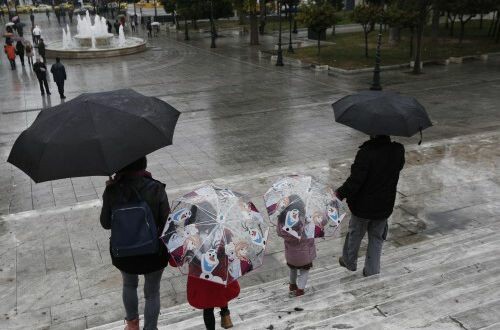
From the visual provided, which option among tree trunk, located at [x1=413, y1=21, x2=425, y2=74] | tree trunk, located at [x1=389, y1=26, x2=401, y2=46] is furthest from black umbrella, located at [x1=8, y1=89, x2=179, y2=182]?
tree trunk, located at [x1=389, y1=26, x2=401, y2=46]

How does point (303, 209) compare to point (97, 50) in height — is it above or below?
below

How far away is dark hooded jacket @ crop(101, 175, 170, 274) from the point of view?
353 cm

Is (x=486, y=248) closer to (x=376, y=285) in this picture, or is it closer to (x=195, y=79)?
(x=376, y=285)

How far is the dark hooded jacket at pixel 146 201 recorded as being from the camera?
3.53m

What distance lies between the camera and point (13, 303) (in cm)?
573

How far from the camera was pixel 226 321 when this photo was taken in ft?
13.8

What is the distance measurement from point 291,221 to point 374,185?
0.96 metres

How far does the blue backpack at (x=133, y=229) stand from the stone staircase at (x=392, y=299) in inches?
45.5

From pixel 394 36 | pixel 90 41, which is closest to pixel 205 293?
pixel 394 36

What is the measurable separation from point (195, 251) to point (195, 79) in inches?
705

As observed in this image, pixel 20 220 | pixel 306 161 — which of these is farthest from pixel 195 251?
pixel 306 161

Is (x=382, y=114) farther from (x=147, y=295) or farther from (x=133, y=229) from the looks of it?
(x=147, y=295)

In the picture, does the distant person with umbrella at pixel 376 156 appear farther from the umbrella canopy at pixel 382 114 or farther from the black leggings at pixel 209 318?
the black leggings at pixel 209 318

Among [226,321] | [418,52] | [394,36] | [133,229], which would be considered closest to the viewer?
[133,229]
